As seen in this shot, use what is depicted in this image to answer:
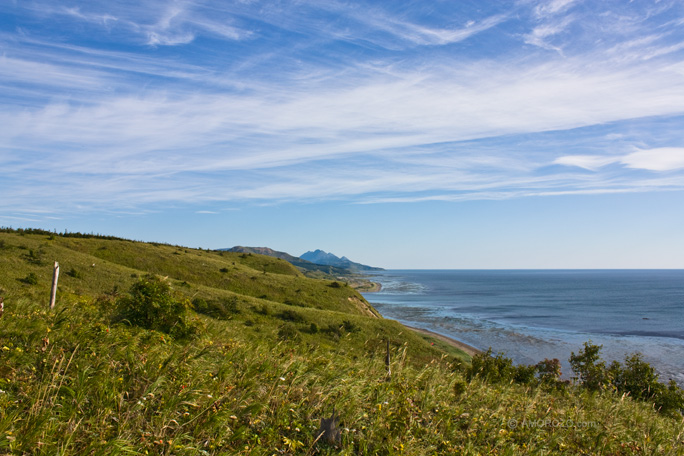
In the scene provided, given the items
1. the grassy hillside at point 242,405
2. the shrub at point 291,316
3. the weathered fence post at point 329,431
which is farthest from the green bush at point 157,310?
the shrub at point 291,316

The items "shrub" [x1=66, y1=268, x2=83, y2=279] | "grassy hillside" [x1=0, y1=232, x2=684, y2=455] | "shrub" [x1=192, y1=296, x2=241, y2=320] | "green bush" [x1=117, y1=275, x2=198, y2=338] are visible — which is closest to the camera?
"grassy hillside" [x1=0, y1=232, x2=684, y2=455]

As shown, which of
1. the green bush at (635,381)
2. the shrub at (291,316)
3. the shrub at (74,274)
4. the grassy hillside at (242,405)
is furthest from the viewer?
the shrub at (291,316)

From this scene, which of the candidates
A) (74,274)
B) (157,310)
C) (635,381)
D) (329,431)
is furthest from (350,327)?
(329,431)

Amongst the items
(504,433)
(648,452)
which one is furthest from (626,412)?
(504,433)

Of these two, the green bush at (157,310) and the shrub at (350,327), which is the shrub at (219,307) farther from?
the green bush at (157,310)

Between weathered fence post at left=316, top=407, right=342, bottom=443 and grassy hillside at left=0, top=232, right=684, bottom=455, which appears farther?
weathered fence post at left=316, top=407, right=342, bottom=443

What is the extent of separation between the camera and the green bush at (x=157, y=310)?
489 inches

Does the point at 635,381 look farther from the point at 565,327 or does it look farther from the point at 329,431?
the point at 565,327

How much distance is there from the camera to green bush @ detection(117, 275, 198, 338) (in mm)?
12409

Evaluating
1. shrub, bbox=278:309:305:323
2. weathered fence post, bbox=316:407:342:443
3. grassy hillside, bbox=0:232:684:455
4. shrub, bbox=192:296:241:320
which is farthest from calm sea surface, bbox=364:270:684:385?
weathered fence post, bbox=316:407:342:443

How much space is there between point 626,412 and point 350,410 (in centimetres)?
901

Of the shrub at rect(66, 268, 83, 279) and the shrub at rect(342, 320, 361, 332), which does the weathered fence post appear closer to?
the shrub at rect(342, 320, 361, 332)

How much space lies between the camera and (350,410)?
23.9 ft

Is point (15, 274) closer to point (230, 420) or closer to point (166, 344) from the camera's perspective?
point (166, 344)
